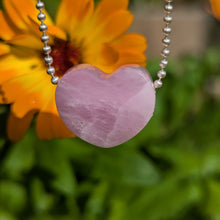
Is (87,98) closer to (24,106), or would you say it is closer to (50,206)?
(24,106)

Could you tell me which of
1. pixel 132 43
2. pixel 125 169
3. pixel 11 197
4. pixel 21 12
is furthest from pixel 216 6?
pixel 11 197

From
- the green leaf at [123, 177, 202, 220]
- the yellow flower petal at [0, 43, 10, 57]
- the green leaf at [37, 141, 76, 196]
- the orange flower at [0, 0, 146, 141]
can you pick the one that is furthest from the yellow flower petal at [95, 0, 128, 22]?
the green leaf at [123, 177, 202, 220]

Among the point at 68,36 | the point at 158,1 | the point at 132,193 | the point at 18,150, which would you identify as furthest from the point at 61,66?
the point at 158,1

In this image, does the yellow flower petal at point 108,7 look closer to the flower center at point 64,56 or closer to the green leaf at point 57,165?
the flower center at point 64,56

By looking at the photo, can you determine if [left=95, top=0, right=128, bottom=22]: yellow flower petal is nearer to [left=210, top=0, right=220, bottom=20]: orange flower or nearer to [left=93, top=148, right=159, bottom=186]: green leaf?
[left=210, top=0, right=220, bottom=20]: orange flower

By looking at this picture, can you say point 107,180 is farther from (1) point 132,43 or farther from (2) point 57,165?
(1) point 132,43

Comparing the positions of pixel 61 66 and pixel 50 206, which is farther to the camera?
pixel 50 206

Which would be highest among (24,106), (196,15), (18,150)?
(24,106)

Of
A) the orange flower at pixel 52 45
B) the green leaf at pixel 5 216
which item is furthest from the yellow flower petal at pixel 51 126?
the green leaf at pixel 5 216
